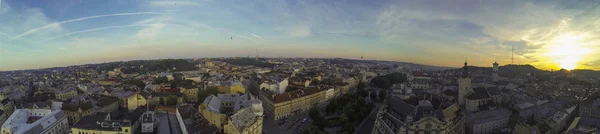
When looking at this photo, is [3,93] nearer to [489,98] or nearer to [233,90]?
[233,90]

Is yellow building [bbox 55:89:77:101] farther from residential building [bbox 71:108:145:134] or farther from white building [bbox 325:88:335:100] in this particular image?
white building [bbox 325:88:335:100]

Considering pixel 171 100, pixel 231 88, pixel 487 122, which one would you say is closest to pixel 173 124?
pixel 171 100

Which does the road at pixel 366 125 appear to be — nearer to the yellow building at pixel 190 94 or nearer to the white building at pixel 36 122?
the yellow building at pixel 190 94

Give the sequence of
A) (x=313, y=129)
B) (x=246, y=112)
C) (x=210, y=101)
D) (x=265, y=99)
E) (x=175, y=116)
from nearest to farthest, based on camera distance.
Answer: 1. (x=246, y=112)
2. (x=313, y=129)
3. (x=210, y=101)
4. (x=175, y=116)
5. (x=265, y=99)

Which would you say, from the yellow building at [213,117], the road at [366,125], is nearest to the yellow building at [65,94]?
the yellow building at [213,117]

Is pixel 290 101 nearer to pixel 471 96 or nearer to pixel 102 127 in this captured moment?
pixel 102 127

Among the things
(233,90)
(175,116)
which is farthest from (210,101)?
(233,90)
